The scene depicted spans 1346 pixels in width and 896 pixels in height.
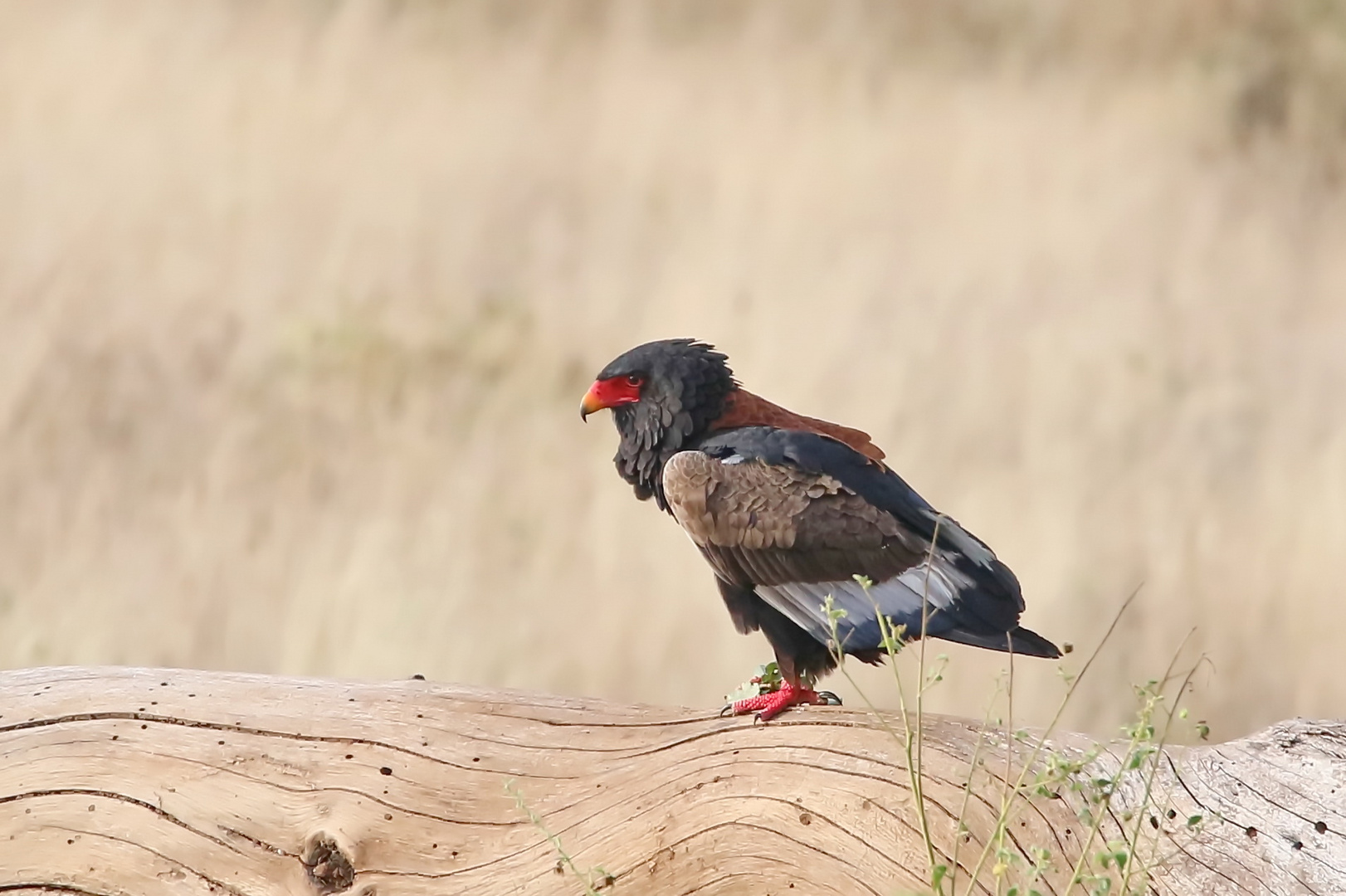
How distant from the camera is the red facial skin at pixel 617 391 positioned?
3.42m

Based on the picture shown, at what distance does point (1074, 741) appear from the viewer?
Result: 294cm

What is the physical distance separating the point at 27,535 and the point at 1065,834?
4801 millimetres

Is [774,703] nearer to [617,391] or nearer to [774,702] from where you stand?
[774,702]

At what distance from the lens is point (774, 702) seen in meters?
3.02

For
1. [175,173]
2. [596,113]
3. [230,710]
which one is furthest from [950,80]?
[230,710]

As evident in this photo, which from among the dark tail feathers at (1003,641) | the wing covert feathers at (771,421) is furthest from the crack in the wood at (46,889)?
the dark tail feathers at (1003,641)

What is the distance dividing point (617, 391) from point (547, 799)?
991 mm

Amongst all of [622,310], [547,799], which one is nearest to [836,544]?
[547,799]

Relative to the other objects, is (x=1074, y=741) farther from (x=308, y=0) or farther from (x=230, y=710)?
(x=308, y=0)

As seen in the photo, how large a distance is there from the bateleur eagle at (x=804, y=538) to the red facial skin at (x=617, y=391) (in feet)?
0.08

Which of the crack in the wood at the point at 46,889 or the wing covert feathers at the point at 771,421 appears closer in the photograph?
the crack in the wood at the point at 46,889

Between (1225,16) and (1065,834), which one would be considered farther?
(1225,16)

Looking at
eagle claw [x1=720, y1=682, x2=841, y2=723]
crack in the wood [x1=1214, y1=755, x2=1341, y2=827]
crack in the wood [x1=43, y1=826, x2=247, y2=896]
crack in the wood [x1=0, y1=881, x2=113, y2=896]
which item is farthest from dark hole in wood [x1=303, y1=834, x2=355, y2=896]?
crack in the wood [x1=1214, y1=755, x2=1341, y2=827]

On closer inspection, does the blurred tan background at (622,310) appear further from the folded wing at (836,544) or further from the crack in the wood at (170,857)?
the crack in the wood at (170,857)
